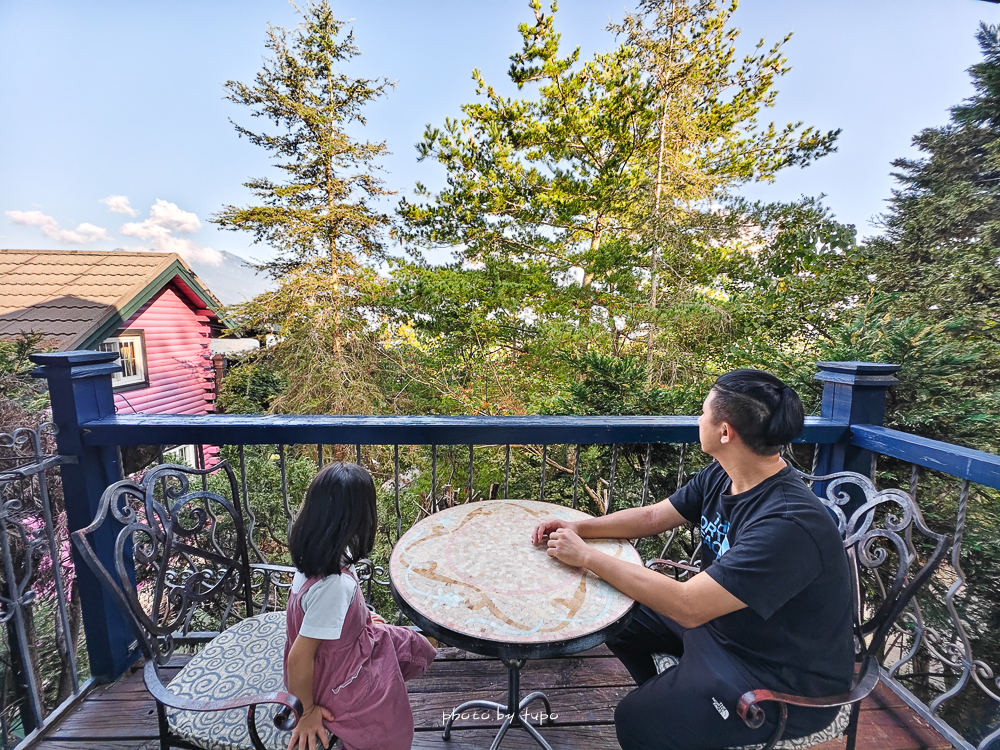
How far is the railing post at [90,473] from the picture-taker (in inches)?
61.6

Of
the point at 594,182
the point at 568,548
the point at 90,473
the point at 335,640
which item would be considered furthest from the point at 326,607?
the point at 594,182

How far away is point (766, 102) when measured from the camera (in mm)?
6254

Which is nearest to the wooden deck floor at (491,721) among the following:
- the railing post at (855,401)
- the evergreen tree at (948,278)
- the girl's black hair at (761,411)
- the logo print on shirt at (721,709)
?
the logo print on shirt at (721,709)

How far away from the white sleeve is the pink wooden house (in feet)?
23.5

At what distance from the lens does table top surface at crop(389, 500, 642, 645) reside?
1055mm

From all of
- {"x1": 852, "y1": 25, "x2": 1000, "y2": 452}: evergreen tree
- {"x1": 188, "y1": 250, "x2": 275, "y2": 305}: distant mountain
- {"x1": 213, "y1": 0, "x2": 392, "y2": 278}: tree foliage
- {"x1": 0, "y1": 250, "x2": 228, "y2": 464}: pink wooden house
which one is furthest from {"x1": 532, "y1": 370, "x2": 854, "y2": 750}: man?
{"x1": 188, "y1": 250, "x2": 275, "y2": 305}: distant mountain

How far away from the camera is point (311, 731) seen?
1.01 m

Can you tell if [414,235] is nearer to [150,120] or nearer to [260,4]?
[260,4]

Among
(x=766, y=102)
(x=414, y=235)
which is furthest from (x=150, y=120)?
(x=766, y=102)

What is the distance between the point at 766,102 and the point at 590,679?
7.60 metres

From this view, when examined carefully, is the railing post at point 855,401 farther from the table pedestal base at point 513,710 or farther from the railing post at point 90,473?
the railing post at point 90,473

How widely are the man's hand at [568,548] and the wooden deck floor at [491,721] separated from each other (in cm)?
73

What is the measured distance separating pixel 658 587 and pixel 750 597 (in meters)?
0.20

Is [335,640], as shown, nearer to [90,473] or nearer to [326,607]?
[326,607]
